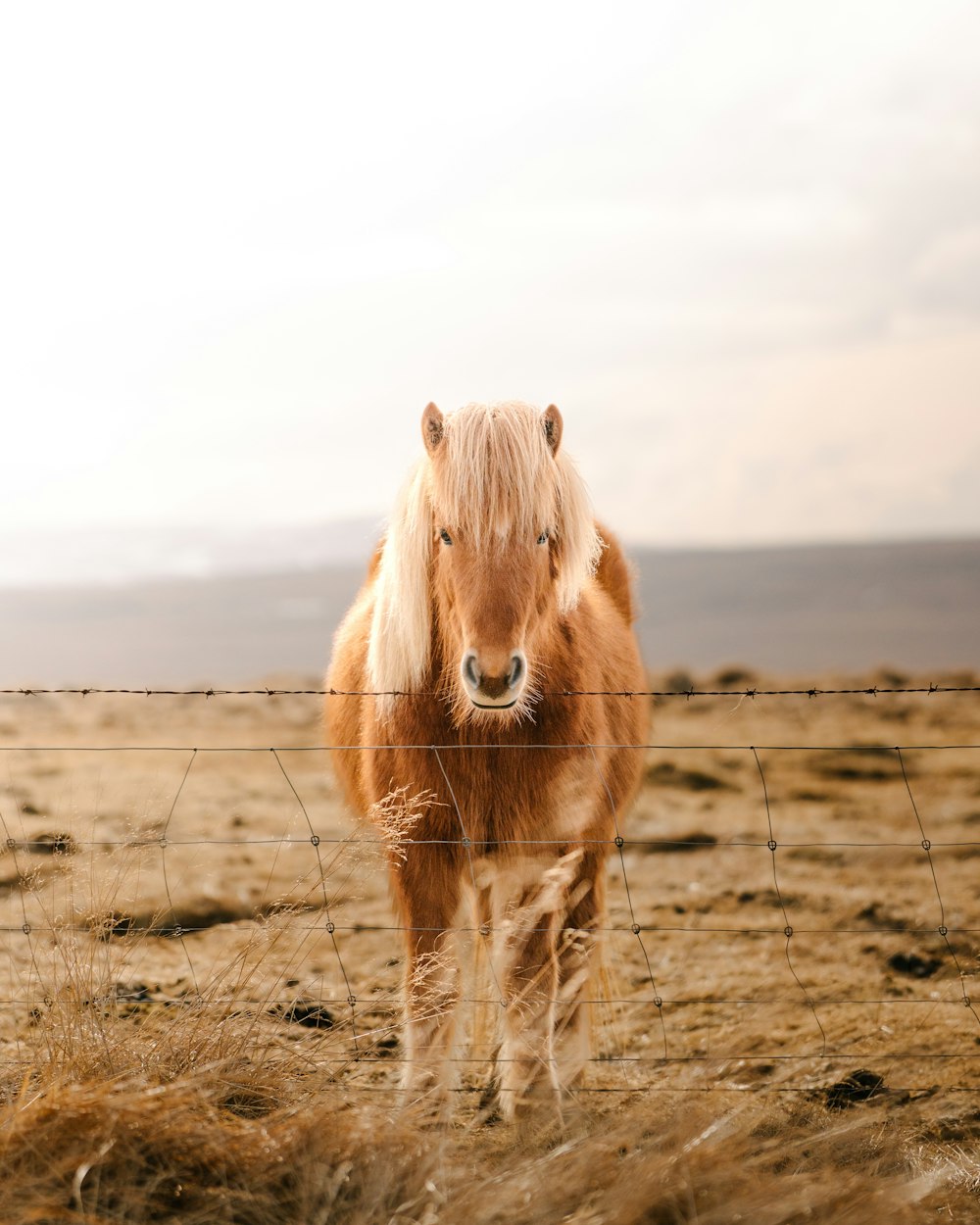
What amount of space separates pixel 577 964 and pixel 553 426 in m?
2.03

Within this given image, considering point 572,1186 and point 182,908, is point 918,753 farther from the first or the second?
point 572,1186

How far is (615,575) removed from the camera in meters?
5.54

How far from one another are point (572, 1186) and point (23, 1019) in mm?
2908

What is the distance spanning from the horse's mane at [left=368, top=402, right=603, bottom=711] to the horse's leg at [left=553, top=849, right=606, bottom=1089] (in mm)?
1014

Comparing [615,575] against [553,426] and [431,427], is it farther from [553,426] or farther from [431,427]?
[431,427]

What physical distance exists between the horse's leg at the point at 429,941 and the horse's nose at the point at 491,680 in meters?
0.68

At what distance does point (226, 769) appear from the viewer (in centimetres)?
1215

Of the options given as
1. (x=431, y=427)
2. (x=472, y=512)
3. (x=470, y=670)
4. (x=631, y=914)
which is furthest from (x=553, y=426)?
(x=631, y=914)

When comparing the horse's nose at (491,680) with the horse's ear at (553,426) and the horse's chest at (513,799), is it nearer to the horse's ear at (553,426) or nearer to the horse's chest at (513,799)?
the horse's chest at (513,799)

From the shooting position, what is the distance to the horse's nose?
315cm

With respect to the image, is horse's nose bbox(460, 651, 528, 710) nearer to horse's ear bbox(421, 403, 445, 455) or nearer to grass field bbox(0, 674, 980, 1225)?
grass field bbox(0, 674, 980, 1225)

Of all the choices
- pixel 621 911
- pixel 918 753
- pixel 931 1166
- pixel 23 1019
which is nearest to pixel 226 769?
pixel 621 911

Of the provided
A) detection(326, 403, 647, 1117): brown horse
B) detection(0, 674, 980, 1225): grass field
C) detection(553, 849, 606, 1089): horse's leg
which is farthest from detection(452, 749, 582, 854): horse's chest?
detection(0, 674, 980, 1225): grass field

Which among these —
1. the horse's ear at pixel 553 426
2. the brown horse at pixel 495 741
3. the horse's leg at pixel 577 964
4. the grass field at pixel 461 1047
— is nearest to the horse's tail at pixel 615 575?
the grass field at pixel 461 1047
